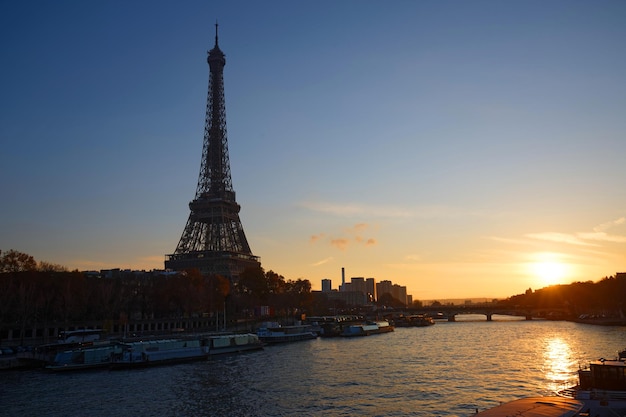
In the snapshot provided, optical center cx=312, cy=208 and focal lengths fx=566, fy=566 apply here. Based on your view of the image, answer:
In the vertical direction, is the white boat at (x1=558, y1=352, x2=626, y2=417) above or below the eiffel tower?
below

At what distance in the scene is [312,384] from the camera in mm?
46625

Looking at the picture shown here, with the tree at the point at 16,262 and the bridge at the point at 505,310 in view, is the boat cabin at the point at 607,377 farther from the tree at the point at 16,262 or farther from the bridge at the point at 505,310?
the bridge at the point at 505,310

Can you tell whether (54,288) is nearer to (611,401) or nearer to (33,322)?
(33,322)

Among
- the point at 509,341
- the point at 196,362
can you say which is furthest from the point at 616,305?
the point at 196,362

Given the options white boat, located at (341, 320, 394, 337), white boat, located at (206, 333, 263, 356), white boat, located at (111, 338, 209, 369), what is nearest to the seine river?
white boat, located at (111, 338, 209, 369)

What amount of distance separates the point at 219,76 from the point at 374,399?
13704 centimetres

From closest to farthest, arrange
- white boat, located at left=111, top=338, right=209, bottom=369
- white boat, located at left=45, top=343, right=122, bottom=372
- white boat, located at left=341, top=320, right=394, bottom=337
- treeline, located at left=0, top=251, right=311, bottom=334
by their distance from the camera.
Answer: white boat, located at left=45, top=343, right=122, bottom=372 < white boat, located at left=111, top=338, right=209, bottom=369 < treeline, located at left=0, top=251, right=311, bottom=334 < white boat, located at left=341, top=320, right=394, bottom=337

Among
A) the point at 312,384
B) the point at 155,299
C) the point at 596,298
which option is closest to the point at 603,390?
the point at 312,384

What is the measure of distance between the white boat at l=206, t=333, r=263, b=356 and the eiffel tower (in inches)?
2417

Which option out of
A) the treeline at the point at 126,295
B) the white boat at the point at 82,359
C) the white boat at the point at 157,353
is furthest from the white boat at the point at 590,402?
the treeline at the point at 126,295

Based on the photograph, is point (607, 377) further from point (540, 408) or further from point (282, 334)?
point (282, 334)

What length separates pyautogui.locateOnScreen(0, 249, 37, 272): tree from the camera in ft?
280

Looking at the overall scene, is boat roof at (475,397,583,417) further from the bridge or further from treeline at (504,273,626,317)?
the bridge

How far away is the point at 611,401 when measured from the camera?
1023 inches
